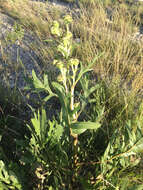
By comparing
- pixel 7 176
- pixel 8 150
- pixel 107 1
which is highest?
pixel 107 1

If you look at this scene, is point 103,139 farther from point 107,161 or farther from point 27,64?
point 27,64

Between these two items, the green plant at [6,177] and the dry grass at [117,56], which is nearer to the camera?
the green plant at [6,177]

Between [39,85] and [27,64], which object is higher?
[39,85]

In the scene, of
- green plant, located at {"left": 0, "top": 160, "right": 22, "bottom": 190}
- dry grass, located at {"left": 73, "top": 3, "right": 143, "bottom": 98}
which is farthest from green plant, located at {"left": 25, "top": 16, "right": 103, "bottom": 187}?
dry grass, located at {"left": 73, "top": 3, "right": 143, "bottom": 98}

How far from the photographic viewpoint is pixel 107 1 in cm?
634

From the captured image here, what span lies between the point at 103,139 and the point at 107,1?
234 inches

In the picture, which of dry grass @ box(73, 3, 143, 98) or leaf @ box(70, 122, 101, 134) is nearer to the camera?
leaf @ box(70, 122, 101, 134)

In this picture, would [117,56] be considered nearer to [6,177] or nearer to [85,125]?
[85,125]

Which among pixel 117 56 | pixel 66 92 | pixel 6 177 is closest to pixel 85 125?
pixel 66 92

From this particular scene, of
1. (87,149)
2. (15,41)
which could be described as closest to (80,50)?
(15,41)

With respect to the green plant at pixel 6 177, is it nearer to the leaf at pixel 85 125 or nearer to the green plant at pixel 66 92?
the green plant at pixel 66 92

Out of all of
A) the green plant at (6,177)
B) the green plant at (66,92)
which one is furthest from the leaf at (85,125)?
the green plant at (6,177)

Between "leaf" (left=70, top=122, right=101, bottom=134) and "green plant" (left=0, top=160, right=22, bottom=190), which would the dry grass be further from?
"green plant" (left=0, top=160, right=22, bottom=190)

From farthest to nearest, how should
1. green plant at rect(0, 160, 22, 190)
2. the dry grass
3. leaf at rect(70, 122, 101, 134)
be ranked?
1. the dry grass
2. green plant at rect(0, 160, 22, 190)
3. leaf at rect(70, 122, 101, 134)
